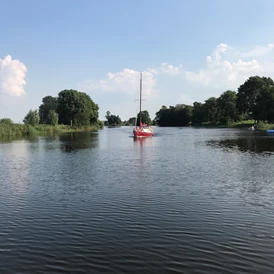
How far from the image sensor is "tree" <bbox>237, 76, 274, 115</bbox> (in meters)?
140

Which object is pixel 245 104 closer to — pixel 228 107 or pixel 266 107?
pixel 228 107

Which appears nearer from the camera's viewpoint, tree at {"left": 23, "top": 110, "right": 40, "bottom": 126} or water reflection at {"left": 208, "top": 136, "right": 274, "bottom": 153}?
water reflection at {"left": 208, "top": 136, "right": 274, "bottom": 153}

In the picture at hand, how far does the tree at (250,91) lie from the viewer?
139625 millimetres

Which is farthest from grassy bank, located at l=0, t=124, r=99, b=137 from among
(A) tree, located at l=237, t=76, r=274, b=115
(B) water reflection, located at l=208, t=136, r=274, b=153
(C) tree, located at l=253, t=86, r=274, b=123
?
(A) tree, located at l=237, t=76, r=274, b=115

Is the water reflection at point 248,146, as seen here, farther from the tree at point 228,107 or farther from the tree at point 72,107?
the tree at point 228,107

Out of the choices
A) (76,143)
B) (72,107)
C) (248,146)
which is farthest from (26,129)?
(248,146)

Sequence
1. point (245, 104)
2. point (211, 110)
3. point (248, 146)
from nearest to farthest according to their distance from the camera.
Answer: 1. point (248, 146)
2. point (245, 104)
3. point (211, 110)

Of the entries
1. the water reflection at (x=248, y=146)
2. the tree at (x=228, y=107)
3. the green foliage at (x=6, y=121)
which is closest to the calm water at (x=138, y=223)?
the water reflection at (x=248, y=146)

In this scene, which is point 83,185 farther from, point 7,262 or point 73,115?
point 73,115

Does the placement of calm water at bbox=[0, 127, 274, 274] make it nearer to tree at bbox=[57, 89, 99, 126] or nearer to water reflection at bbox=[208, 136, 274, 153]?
water reflection at bbox=[208, 136, 274, 153]

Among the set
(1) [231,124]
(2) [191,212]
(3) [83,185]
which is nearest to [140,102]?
(3) [83,185]

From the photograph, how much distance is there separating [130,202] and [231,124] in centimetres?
14234

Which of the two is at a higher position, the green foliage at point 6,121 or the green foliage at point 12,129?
the green foliage at point 6,121

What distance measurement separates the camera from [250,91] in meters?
142
